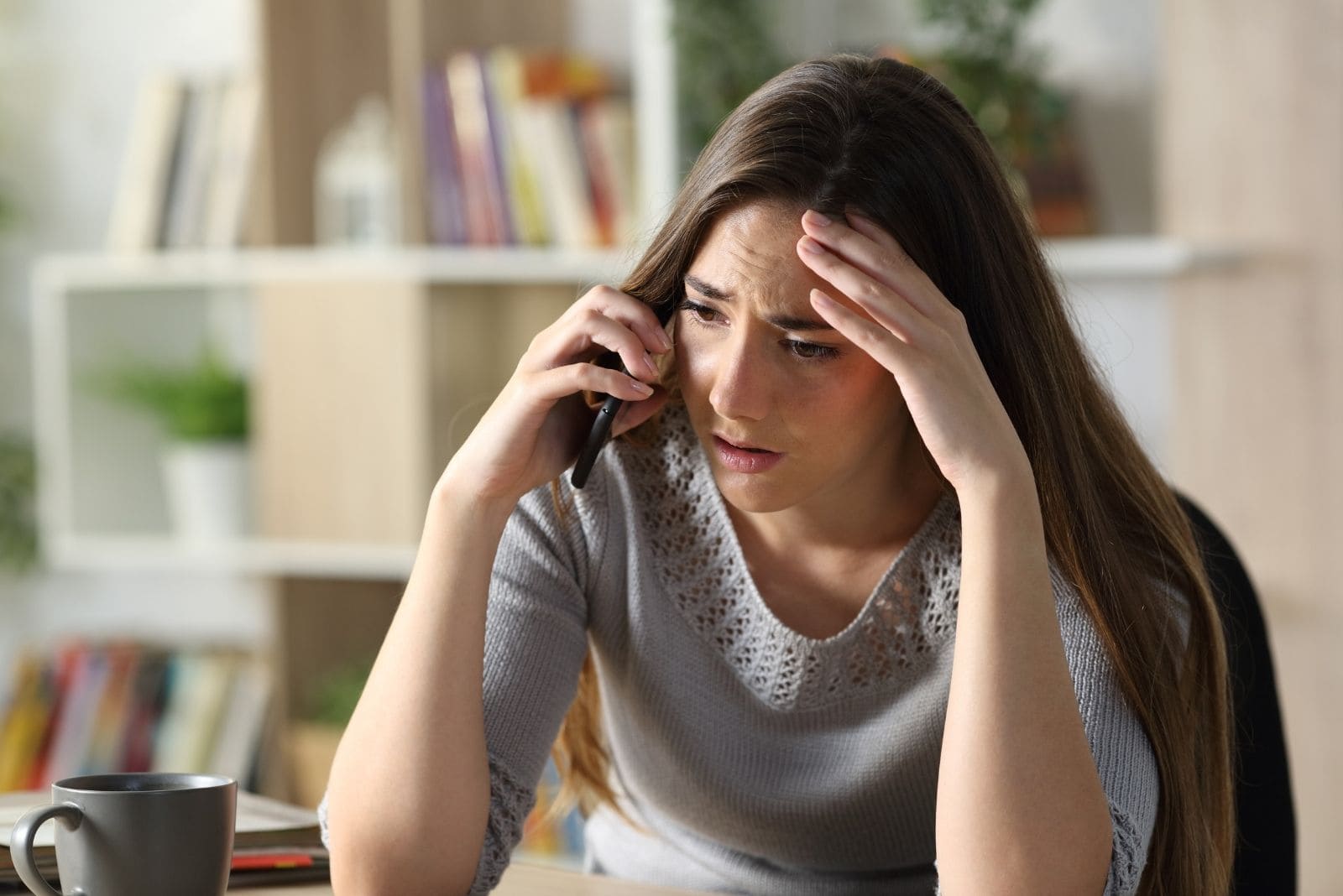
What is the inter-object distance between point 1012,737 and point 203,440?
7.28 feet

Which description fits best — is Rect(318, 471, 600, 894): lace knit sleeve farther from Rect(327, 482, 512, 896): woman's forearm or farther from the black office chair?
the black office chair

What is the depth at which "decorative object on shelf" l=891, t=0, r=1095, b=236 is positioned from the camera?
2.35 meters

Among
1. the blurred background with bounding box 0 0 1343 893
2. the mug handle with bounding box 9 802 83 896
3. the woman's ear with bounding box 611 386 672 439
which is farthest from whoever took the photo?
the blurred background with bounding box 0 0 1343 893

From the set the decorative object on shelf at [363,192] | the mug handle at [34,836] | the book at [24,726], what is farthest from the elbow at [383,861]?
the book at [24,726]

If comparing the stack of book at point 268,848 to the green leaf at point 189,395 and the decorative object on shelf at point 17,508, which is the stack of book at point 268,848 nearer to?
the green leaf at point 189,395

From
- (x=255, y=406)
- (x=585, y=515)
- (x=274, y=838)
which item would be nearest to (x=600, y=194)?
(x=255, y=406)

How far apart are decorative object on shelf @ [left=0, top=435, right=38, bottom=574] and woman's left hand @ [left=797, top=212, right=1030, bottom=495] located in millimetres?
2631

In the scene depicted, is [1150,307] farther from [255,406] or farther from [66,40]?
[66,40]

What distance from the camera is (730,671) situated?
139 cm

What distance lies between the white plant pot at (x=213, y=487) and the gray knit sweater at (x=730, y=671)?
5.77ft

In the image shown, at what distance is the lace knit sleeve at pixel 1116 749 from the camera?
1.16 metres

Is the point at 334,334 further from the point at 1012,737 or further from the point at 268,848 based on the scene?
the point at 1012,737

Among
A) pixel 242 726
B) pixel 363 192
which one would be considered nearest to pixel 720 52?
pixel 363 192

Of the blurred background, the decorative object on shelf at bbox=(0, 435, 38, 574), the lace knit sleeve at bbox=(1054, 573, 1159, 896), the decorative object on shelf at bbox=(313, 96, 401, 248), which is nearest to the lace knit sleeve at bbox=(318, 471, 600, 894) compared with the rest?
the lace knit sleeve at bbox=(1054, 573, 1159, 896)
